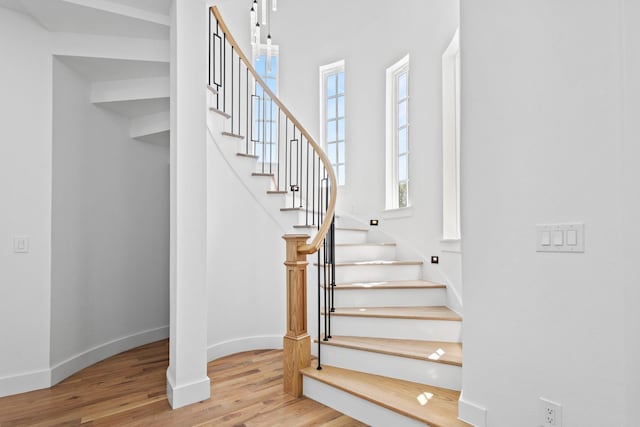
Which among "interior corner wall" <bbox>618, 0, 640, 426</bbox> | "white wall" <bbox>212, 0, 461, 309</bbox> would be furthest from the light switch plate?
"white wall" <bbox>212, 0, 461, 309</bbox>

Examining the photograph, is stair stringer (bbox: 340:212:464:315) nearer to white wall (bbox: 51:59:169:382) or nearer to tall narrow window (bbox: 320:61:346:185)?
tall narrow window (bbox: 320:61:346:185)

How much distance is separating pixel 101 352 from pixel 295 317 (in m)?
2.05

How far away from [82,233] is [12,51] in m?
1.47

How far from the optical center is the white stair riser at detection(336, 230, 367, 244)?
13.4 ft

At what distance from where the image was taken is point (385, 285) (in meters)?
3.24

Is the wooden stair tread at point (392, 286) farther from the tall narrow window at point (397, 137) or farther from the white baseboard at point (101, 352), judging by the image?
the white baseboard at point (101, 352)

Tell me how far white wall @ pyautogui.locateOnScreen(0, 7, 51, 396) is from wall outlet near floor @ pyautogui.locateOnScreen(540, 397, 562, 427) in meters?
3.21

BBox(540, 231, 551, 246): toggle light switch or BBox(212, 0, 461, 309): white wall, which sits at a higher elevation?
BBox(212, 0, 461, 309): white wall

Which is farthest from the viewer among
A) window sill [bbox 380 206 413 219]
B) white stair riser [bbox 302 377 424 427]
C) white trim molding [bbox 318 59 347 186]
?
white trim molding [bbox 318 59 347 186]

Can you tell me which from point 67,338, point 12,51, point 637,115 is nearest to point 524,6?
point 637,115

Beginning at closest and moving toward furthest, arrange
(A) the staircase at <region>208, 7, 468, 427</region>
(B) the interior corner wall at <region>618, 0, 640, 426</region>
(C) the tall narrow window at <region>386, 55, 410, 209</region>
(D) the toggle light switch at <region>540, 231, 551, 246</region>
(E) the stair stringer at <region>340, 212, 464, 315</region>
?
(B) the interior corner wall at <region>618, 0, 640, 426</region>, (D) the toggle light switch at <region>540, 231, 551, 246</region>, (A) the staircase at <region>208, 7, 468, 427</region>, (E) the stair stringer at <region>340, 212, 464, 315</region>, (C) the tall narrow window at <region>386, 55, 410, 209</region>

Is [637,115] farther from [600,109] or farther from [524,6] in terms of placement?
[524,6]

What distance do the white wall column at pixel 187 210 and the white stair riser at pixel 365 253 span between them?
5.05 feet

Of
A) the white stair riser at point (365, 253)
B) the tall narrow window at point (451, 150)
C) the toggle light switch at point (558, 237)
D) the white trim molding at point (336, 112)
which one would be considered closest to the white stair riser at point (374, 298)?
the white stair riser at point (365, 253)
